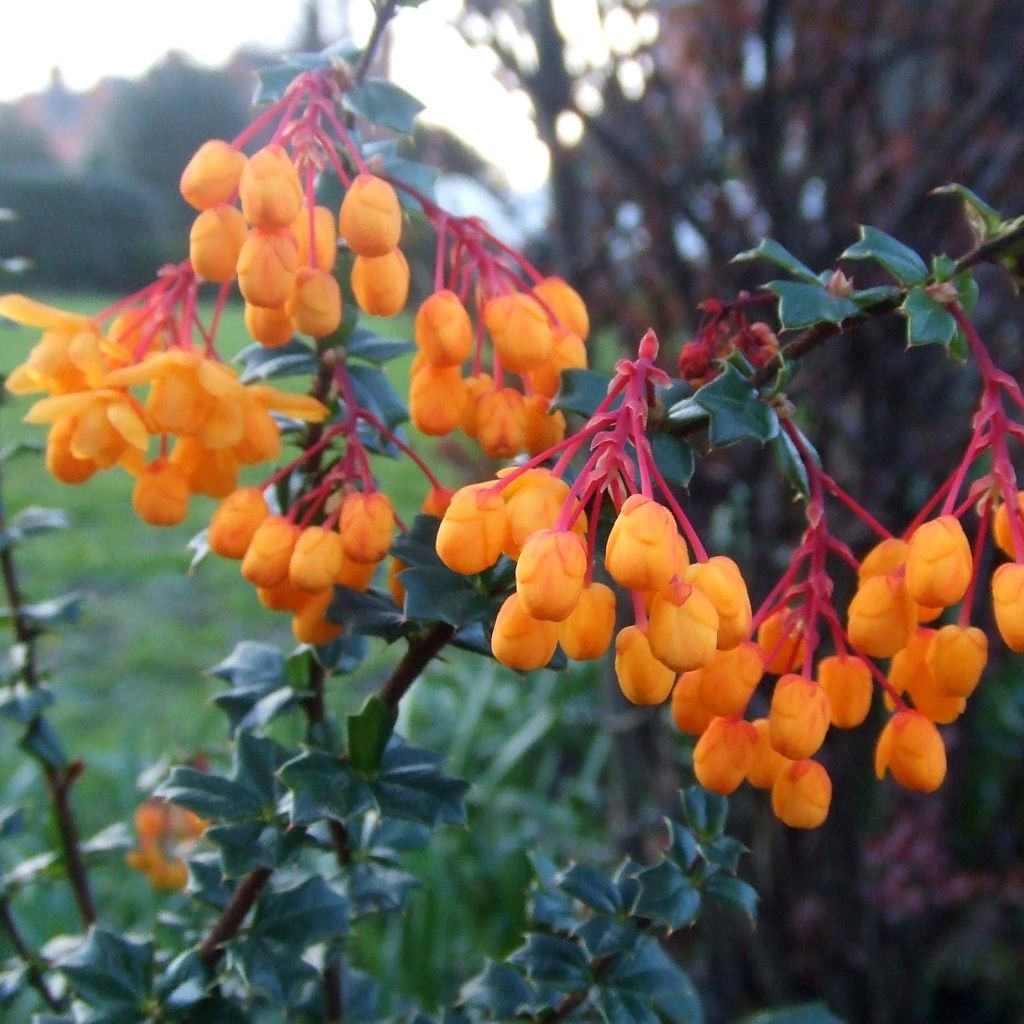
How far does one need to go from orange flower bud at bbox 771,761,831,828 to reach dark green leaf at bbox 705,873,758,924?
100 mm

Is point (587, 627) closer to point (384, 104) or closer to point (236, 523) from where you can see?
point (236, 523)

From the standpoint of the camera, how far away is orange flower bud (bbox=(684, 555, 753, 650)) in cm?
63

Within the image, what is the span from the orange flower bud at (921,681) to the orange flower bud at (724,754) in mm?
115

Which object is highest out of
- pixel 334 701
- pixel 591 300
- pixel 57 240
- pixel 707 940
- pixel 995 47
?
pixel 57 240

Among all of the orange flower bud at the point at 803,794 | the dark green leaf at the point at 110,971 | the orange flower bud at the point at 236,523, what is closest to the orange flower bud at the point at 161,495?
the orange flower bud at the point at 236,523

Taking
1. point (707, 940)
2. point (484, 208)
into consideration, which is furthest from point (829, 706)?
point (484, 208)

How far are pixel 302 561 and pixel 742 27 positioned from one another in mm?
1575

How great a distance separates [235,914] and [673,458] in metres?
0.51

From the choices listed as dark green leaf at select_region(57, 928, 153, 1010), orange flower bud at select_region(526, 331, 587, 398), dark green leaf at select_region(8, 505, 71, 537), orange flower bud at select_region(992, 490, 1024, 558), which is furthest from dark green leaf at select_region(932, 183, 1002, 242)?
dark green leaf at select_region(8, 505, 71, 537)

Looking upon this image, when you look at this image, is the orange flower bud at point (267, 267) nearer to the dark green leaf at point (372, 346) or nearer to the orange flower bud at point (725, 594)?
the dark green leaf at point (372, 346)

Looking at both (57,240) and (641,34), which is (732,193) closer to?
(641,34)

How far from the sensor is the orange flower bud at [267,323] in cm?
79

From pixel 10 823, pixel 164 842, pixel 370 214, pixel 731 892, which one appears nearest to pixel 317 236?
pixel 370 214

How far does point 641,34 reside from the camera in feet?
6.32
